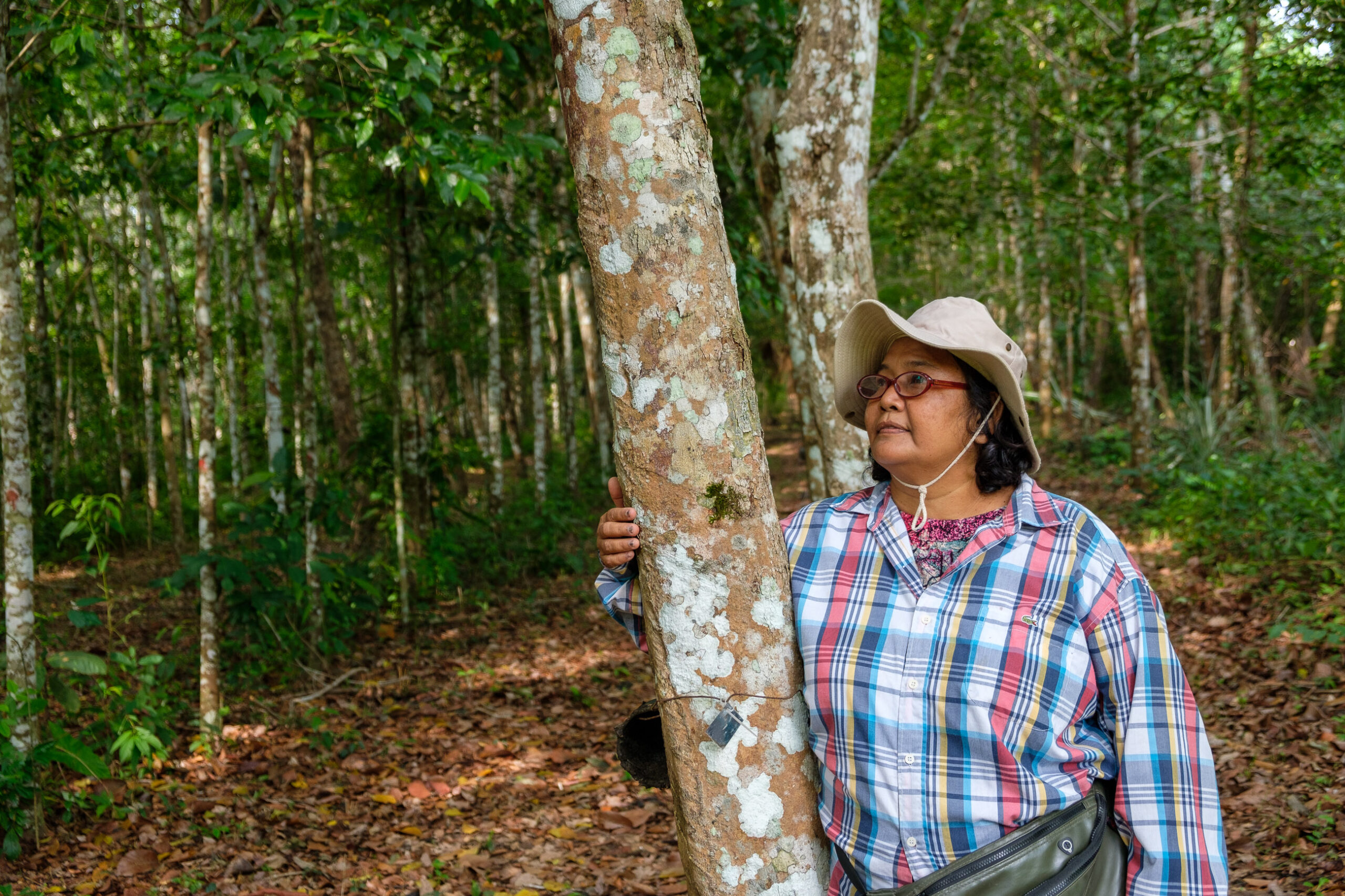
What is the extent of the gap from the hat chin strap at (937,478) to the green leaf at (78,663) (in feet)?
12.5

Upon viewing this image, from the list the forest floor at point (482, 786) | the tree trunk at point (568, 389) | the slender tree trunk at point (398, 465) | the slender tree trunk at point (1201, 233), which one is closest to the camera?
the forest floor at point (482, 786)

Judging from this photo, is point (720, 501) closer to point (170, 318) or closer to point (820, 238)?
point (820, 238)

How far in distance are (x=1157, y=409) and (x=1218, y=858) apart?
1634 centimetres

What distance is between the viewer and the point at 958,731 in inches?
63.2

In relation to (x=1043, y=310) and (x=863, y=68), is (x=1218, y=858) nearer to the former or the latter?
(x=863, y=68)

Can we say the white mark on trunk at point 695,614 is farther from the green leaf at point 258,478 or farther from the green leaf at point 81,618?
the green leaf at point 258,478

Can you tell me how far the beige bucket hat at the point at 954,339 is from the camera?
67.9 inches

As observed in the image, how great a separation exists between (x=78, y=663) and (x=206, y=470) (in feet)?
3.93

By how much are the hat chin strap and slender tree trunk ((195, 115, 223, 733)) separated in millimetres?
4177

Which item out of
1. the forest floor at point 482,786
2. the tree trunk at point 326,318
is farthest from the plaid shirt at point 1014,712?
the tree trunk at point 326,318

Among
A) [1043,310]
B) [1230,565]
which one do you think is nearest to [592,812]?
[1230,565]

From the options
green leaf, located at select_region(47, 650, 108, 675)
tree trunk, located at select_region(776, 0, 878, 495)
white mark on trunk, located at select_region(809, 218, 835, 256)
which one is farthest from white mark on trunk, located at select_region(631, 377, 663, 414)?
green leaf, located at select_region(47, 650, 108, 675)

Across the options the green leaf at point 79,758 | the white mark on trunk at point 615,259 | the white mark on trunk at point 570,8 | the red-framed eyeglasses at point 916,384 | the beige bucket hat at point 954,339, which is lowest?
the green leaf at point 79,758

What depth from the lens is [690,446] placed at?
1648 millimetres
